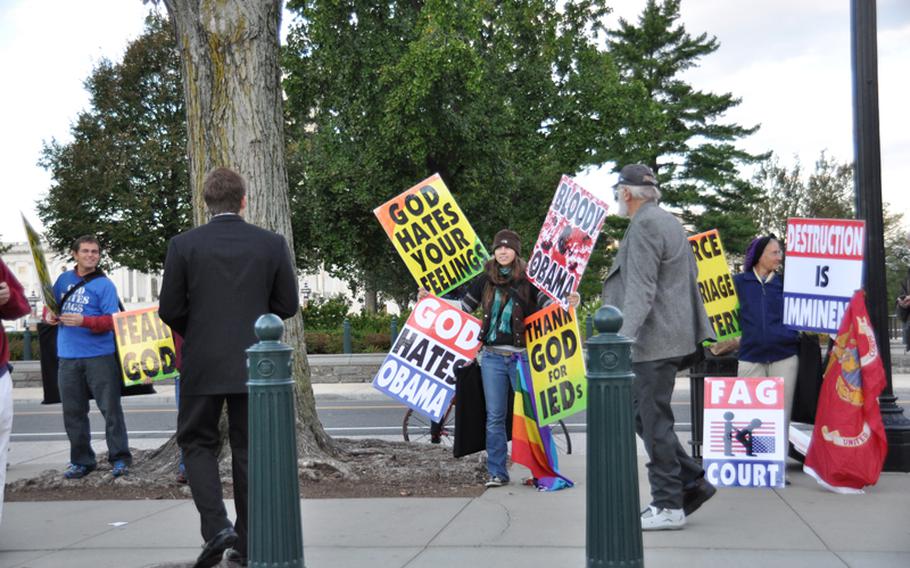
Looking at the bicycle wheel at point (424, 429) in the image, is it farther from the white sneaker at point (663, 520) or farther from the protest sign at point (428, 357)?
the white sneaker at point (663, 520)

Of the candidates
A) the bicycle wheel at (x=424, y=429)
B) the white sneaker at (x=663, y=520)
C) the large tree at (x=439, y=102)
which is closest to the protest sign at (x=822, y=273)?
the white sneaker at (x=663, y=520)

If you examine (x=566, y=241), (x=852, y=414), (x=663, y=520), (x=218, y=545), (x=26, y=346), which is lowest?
(x=26, y=346)

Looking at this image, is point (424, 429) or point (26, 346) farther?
point (26, 346)

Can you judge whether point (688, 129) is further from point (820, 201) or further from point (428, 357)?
point (428, 357)

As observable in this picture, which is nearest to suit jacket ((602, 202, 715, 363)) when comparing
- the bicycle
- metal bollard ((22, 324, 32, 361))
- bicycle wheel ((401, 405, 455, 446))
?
the bicycle

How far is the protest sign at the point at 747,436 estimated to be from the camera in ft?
22.7

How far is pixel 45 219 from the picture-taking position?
40875mm

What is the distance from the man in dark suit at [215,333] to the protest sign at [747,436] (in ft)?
11.5

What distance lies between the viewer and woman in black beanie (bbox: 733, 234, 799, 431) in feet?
23.6

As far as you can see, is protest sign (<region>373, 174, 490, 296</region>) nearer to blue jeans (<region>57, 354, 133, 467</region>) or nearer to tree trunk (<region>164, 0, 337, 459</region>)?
tree trunk (<region>164, 0, 337, 459</region>)

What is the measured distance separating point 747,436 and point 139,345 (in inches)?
182

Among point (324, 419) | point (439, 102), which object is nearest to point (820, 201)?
point (439, 102)

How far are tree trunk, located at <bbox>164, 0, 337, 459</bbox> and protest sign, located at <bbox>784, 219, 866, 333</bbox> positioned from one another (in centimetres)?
361

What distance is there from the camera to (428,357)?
7879 millimetres
